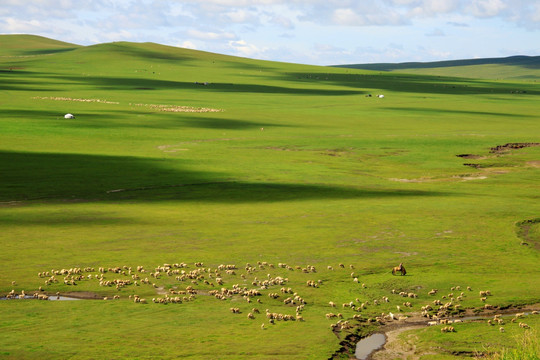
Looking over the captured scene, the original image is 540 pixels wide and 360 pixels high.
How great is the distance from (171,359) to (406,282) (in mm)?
10655

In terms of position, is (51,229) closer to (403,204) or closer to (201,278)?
(201,278)

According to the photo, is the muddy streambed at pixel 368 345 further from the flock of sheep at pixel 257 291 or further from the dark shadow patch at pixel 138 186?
the dark shadow patch at pixel 138 186

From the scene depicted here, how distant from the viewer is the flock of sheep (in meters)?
23.2

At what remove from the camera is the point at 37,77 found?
484 ft

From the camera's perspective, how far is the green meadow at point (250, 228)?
21438mm

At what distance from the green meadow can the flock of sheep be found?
10 cm

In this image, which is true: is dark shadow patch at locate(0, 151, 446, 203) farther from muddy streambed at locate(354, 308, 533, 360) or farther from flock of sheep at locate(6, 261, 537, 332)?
muddy streambed at locate(354, 308, 533, 360)

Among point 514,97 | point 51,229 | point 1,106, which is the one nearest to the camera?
point 51,229

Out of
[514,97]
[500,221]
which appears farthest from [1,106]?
[514,97]

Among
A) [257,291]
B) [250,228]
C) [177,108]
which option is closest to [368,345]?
[257,291]

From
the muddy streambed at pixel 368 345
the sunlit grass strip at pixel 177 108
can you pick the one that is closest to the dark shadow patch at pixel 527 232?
the muddy streambed at pixel 368 345

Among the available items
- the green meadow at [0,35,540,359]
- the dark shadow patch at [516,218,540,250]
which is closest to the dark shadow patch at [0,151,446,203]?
the green meadow at [0,35,540,359]

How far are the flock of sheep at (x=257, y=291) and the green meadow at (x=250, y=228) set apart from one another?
0.10 metres

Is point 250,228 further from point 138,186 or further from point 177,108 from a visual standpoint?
point 177,108
